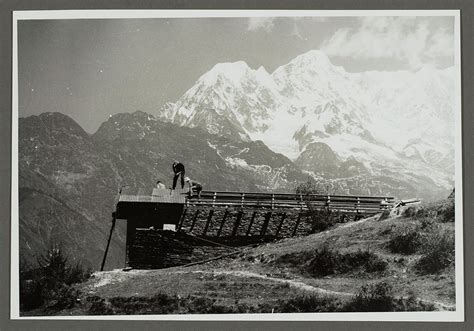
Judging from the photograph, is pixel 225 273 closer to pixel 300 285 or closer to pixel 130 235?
pixel 300 285

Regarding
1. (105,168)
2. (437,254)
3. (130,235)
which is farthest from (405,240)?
(105,168)

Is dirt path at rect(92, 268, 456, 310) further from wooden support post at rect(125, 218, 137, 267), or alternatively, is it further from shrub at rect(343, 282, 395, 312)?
wooden support post at rect(125, 218, 137, 267)

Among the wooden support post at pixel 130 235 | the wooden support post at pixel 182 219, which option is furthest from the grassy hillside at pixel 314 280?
the wooden support post at pixel 182 219

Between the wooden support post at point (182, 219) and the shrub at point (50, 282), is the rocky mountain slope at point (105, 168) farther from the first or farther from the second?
the wooden support post at point (182, 219)

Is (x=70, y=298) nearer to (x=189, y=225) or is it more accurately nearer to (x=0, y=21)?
(x=189, y=225)

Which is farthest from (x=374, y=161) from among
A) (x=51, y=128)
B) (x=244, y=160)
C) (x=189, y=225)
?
(x=51, y=128)
